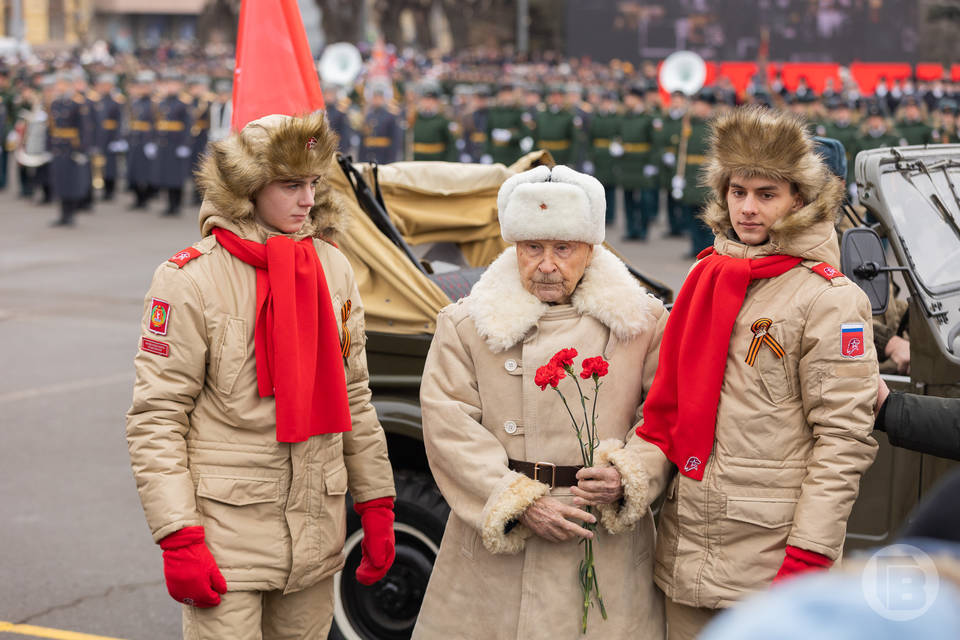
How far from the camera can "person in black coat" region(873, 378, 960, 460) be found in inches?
122

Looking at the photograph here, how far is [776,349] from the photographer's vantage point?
3.01 meters

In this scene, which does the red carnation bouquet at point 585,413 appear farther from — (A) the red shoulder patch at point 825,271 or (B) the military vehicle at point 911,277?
(B) the military vehicle at point 911,277

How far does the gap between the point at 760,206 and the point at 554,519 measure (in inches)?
36.8

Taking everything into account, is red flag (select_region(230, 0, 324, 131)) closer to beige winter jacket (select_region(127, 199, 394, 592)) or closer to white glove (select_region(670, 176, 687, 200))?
beige winter jacket (select_region(127, 199, 394, 592))

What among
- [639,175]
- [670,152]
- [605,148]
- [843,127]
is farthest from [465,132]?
[843,127]

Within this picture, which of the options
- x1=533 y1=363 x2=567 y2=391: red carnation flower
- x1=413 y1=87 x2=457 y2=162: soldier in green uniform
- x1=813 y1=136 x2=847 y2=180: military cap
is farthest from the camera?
x1=413 y1=87 x2=457 y2=162: soldier in green uniform

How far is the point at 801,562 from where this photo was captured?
2.86 m

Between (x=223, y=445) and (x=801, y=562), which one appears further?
(x=223, y=445)

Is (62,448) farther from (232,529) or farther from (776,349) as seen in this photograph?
(776,349)

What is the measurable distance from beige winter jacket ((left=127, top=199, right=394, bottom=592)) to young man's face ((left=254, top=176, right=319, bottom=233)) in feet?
0.19

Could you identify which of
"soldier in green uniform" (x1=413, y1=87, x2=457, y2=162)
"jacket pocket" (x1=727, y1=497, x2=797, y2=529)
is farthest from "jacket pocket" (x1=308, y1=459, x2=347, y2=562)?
"soldier in green uniform" (x1=413, y1=87, x2=457, y2=162)

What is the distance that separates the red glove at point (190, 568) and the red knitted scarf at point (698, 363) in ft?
3.70

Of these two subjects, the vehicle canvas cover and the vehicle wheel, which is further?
the vehicle canvas cover

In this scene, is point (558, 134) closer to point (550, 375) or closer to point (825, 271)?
point (825, 271)
